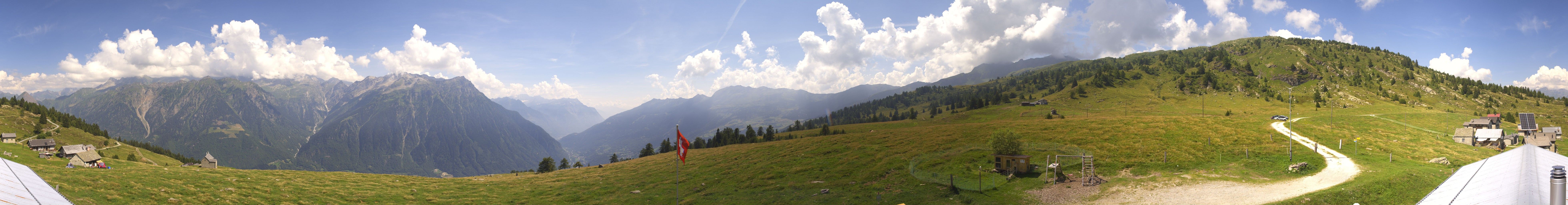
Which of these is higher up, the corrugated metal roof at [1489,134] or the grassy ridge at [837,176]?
the corrugated metal roof at [1489,134]

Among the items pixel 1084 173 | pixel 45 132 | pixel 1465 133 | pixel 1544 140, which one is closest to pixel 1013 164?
pixel 1084 173

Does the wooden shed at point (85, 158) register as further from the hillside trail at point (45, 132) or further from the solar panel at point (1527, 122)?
the solar panel at point (1527, 122)

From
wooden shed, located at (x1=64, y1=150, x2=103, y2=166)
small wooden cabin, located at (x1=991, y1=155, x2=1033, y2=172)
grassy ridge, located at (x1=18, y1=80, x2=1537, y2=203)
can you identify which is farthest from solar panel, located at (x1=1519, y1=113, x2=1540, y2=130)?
wooden shed, located at (x1=64, y1=150, x2=103, y2=166)

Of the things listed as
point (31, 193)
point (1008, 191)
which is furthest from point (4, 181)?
point (1008, 191)

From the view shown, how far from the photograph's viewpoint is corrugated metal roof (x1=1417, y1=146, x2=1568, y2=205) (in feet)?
35.3

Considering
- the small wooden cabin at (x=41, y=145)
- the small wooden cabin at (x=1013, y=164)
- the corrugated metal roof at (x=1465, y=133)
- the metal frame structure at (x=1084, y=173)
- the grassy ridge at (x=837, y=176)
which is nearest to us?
the grassy ridge at (x=837, y=176)

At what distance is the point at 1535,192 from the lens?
421 inches

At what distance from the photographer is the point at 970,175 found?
46.2m

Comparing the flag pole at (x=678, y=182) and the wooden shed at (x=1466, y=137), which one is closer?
the flag pole at (x=678, y=182)

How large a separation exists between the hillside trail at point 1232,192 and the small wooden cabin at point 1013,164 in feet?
26.4

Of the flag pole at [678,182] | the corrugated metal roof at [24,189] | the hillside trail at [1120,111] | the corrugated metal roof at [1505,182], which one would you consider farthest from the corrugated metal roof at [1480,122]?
the corrugated metal roof at [24,189]

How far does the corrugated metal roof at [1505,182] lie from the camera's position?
10758 mm

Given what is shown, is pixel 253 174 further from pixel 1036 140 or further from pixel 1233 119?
pixel 1233 119

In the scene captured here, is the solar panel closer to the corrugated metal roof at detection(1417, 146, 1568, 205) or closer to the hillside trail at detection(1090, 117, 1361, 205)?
the hillside trail at detection(1090, 117, 1361, 205)
